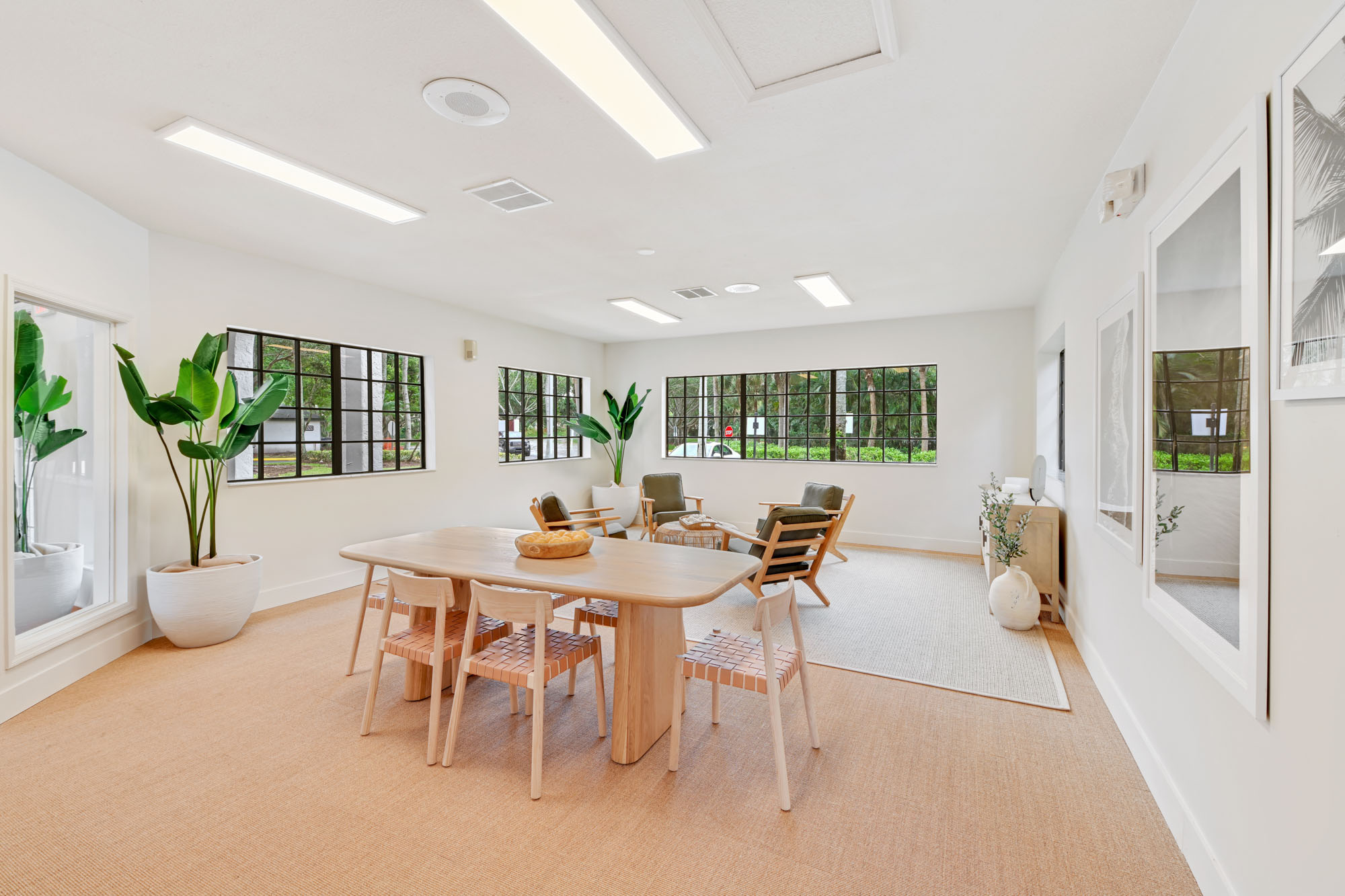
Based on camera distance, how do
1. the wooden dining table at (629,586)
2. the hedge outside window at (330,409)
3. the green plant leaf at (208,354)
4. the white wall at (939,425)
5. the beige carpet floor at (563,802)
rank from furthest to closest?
the white wall at (939,425) → the hedge outside window at (330,409) → the green plant leaf at (208,354) → the wooden dining table at (629,586) → the beige carpet floor at (563,802)

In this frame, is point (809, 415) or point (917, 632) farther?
point (809, 415)

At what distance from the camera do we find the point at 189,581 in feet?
11.5

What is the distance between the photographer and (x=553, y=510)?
4996 millimetres

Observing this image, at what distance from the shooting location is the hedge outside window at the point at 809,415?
6891 millimetres

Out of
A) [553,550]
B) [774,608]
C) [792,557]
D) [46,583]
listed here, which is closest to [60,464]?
[46,583]

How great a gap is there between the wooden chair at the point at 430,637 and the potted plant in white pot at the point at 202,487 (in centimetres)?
171

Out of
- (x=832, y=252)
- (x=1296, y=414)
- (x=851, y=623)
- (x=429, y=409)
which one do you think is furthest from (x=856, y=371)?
(x=1296, y=414)

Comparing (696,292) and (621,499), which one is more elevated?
(696,292)

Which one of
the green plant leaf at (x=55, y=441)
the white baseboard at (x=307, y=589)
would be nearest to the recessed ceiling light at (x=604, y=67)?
the green plant leaf at (x=55, y=441)

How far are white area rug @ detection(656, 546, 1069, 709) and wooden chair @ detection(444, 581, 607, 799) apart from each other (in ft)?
3.41

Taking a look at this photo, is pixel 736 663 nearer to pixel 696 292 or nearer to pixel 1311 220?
pixel 1311 220

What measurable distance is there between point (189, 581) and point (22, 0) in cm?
291

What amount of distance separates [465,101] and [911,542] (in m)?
6.16

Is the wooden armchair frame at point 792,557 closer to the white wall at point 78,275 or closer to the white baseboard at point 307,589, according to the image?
the white baseboard at point 307,589
